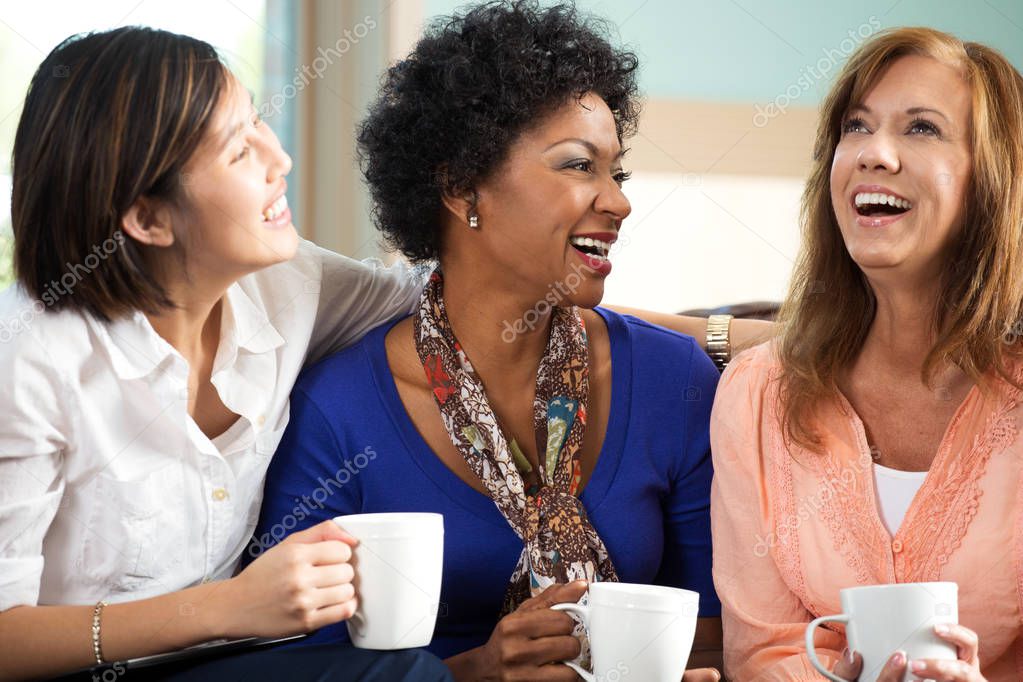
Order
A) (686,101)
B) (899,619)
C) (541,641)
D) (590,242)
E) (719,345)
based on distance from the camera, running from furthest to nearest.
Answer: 1. (686,101)
2. (719,345)
3. (590,242)
4. (541,641)
5. (899,619)

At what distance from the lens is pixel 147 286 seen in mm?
1243

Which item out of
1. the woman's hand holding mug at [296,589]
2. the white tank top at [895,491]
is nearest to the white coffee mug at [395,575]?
the woman's hand holding mug at [296,589]

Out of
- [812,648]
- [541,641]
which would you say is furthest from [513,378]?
[812,648]

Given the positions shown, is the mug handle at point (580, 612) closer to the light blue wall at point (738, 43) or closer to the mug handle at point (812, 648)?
the mug handle at point (812, 648)

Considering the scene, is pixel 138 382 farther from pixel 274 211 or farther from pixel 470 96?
pixel 470 96

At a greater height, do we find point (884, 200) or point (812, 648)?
point (884, 200)

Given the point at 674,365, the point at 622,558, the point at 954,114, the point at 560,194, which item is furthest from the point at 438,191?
the point at 954,114

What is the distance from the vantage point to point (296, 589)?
103cm

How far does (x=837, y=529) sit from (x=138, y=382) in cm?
81

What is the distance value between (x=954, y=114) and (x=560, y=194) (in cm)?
48

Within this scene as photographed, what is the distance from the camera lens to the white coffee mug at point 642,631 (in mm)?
1007

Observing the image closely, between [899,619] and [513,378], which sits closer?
[899,619]

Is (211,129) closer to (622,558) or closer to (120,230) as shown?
(120,230)

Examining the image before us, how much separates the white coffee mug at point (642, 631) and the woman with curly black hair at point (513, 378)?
0.37 meters
